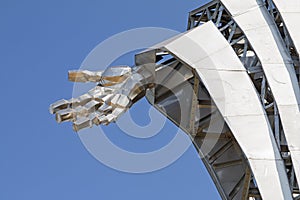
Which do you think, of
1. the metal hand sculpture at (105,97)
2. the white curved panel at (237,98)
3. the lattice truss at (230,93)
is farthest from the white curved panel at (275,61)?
the metal hand sculpture at (105,97)

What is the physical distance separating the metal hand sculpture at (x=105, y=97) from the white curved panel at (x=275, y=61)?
3556 mm

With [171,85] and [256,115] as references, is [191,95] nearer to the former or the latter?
[171,85]

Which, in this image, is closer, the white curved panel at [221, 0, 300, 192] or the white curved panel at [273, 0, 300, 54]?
the white curved panel at [221, 0, 300, 192]

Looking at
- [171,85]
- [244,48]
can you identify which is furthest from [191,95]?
[244,48]

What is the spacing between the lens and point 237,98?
70.2ft

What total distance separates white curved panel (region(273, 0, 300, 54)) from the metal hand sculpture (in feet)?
15.3

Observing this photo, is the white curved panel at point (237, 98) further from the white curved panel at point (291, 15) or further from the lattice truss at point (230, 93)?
the white curved panel at point (291, 15)

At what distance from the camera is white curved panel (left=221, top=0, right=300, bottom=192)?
2070 cm

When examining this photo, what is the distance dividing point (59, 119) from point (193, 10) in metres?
8.31

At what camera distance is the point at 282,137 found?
21.3 metres

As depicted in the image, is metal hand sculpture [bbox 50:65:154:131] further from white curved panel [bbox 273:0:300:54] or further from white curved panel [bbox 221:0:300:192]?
white curved panel [bbox 273:0:300:54]

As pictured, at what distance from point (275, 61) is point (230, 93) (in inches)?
79.9

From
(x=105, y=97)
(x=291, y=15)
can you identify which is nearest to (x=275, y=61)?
(x=291, y=15)

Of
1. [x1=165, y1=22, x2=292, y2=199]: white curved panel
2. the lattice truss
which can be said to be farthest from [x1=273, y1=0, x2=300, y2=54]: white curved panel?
[x1=165, y1=22, x2=292, y2=199]: white curved panel
